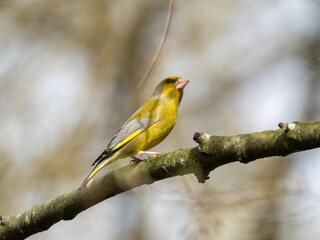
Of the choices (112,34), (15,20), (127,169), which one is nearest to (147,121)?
(127,169)

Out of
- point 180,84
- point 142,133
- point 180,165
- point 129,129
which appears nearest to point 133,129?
point 129,129

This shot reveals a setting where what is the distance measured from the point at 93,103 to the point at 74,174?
119 centimetres

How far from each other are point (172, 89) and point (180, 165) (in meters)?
3.22

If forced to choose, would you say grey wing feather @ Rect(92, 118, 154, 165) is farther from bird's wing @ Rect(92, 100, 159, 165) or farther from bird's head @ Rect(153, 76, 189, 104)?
bird's head @ Rect(153, 76, 189, 104)

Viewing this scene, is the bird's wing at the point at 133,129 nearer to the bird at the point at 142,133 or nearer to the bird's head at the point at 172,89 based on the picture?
the bird at the point at 142,133

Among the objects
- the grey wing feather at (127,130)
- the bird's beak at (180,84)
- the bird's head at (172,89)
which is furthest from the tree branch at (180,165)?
the bird's beak at (180,84)

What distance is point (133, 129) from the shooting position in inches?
229

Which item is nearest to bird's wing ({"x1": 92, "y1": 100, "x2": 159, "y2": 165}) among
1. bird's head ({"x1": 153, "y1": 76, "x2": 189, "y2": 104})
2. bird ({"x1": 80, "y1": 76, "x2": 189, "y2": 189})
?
bird ({"x1": 80, "y1": 76, "x2": 189, "y2": 189})

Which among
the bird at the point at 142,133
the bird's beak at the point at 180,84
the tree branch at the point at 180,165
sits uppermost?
the bird's beak at the point at 180,84

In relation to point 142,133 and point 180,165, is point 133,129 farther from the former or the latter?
point 180,165

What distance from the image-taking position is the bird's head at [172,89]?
635 cm

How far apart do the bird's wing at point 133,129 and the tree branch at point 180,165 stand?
4.31ft

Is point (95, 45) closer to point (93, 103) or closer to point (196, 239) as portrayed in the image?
point (93, 103)

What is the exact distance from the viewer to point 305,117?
5.82m
